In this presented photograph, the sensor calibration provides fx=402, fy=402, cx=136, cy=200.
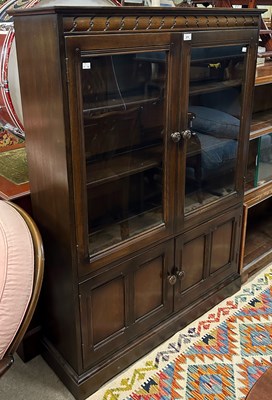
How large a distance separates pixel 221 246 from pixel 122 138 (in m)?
0.83

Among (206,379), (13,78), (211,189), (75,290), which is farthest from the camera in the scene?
(211,189)

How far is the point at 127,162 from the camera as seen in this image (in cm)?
162

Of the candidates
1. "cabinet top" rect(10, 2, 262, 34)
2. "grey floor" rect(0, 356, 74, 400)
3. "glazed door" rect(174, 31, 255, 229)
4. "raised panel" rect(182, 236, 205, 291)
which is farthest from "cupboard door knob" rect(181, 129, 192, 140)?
"grey floor" rect(0, 356, 74, 400)

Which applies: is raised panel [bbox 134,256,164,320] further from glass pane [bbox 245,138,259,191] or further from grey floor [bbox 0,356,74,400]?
glass pane [bbox 245,138,259,191]

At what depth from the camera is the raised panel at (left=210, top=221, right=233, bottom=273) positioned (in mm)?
1999

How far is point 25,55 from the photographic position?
1.36m

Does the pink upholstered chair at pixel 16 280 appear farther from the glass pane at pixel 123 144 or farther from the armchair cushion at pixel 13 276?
the glass pane at pixel 123 144

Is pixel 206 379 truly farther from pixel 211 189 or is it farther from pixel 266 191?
pixel 266 191

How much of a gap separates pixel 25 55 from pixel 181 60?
0.56 meters

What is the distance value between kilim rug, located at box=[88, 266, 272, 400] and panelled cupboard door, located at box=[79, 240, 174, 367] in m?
0.14

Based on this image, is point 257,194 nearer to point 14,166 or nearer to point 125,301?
point 125,301

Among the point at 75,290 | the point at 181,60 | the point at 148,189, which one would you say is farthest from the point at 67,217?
the point at 181,60

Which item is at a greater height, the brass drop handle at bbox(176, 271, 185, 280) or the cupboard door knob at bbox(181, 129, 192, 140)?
the cupboard door knob at bbox(181, 129, 192, 140)

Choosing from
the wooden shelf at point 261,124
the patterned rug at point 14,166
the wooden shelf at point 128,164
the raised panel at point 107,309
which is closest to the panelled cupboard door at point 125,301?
the raised panel at point 107,309
